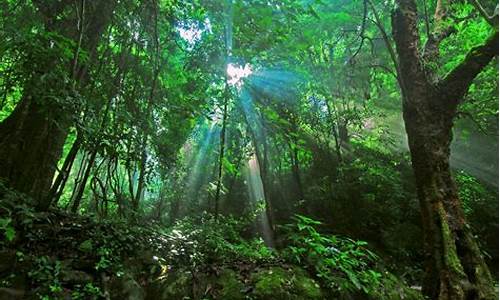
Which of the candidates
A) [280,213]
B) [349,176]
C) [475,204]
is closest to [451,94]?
[349,176]

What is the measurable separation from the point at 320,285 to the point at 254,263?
791 millimetres

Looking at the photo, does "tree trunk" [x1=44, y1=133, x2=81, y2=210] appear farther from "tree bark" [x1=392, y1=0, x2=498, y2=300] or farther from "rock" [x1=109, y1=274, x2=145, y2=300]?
"tree bark" [x1=392, y1=0, x2=498, y2=300]

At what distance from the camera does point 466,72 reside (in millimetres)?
5266

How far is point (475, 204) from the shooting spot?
908cm

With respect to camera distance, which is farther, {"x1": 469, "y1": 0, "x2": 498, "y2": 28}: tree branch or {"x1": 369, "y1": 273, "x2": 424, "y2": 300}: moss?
{"x1": 469, "y1": 0, "x2": 498, "y2": 28}: tree branch

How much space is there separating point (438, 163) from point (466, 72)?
4.79ft

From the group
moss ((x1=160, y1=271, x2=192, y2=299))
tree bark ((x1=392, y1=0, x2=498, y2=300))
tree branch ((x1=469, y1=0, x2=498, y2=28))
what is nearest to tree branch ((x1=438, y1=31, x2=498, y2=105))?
tree bark ((x1=392, y1=0, x2=498, y2=300))

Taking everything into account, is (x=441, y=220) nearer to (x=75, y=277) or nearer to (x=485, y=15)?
(x=485, y=15)

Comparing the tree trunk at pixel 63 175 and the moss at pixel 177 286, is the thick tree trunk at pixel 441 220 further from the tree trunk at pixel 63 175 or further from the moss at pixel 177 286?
the tree trunk at pixel 63 175

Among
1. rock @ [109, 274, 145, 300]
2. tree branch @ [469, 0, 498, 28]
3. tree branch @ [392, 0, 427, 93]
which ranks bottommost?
rock @ [109, 274, 145, 300]

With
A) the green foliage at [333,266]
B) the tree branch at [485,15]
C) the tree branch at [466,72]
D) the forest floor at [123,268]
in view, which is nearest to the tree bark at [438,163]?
the tree branch at [466,72]

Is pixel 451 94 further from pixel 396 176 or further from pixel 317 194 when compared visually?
pixel 317 194

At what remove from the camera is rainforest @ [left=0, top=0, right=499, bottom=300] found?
3.28 metres

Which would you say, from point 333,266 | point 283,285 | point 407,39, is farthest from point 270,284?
point 407,39
